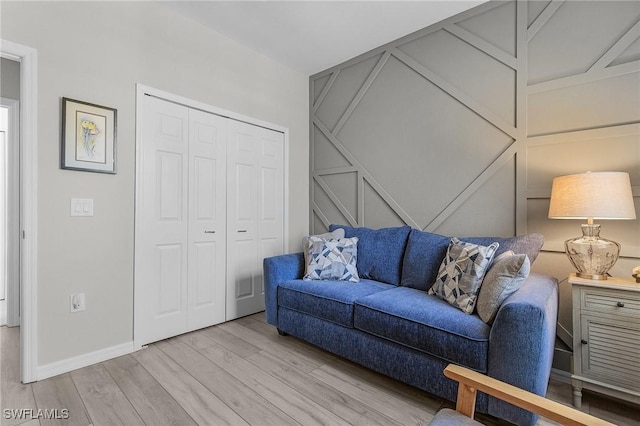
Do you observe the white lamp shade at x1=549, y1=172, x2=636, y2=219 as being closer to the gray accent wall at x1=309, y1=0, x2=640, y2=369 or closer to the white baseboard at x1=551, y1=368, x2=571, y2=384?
the gray accent wall at x1=309, y1=0, x2=640, y2=369

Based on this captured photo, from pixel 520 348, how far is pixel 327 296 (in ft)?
3.90

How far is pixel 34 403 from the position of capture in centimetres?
167

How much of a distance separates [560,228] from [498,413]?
134cm

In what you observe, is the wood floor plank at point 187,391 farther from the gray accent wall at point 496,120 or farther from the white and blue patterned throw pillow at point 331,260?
the gray accent wall at point 496,120

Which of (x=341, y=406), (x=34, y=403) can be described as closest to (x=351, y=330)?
(x=341, y=406)

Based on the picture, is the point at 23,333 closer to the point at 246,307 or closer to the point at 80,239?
the point at 80,239

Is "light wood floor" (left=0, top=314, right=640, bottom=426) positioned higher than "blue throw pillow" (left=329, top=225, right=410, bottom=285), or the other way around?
"blue throw pillow" (left=329, top=225, right=410, bottom=285)

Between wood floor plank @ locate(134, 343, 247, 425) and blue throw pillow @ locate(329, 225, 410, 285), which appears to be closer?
wood floor plank @ locate(134, 343, 247, 425)

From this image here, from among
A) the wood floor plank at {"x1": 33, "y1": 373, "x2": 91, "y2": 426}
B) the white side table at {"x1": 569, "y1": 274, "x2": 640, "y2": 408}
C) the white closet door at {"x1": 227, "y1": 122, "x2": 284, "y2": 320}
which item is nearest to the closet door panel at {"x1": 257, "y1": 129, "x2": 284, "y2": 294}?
the white closet door at {"x1": 227, "y1": 122, "x2": 284, "y2": 320}

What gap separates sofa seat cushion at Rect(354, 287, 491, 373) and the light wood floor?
34cm

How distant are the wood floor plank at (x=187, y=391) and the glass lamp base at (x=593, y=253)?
2092mm

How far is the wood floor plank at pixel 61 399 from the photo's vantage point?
1539 mm

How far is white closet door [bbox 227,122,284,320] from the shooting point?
301cm

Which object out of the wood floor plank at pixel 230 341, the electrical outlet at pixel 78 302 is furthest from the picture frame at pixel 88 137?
the wood floor plank at pixel 230 341
